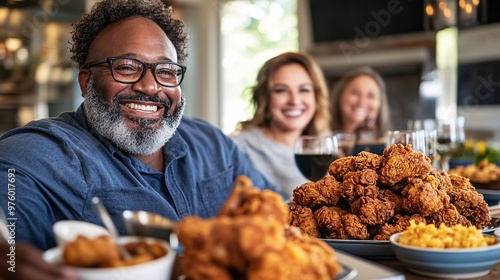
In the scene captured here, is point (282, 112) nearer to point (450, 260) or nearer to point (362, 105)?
point (362, 105)

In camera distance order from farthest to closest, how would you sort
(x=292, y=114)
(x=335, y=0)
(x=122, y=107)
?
(x=335, y=0), (x=292, y=114), (x=122, y=107)

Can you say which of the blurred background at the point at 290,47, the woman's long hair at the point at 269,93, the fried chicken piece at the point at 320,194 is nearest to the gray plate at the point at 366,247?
the fried chicken piece at the point at 320,194

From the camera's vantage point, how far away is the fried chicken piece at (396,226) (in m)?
0.99

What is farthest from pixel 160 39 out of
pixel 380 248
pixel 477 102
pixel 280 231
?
pixel 477 102

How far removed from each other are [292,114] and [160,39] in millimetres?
1226

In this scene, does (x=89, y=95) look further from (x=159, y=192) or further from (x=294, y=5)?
(x=294, y=5)

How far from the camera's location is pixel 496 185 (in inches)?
66.8

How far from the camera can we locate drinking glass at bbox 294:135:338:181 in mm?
1604

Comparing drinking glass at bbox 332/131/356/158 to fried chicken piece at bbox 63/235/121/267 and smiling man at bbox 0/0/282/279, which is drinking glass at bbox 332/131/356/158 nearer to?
smiling man at bbox 0/0/282/279

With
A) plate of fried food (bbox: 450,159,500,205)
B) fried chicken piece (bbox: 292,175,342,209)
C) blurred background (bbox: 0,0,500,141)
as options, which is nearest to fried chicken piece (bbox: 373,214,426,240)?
fried chicken piece (bbox: 292,175,342,209)

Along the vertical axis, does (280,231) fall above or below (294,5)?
below

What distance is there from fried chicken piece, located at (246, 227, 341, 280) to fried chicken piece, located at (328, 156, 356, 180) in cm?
38

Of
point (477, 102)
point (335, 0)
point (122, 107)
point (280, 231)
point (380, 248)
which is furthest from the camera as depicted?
point (335, 0)

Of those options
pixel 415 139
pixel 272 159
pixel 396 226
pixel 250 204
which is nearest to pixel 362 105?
pixel 272 159
